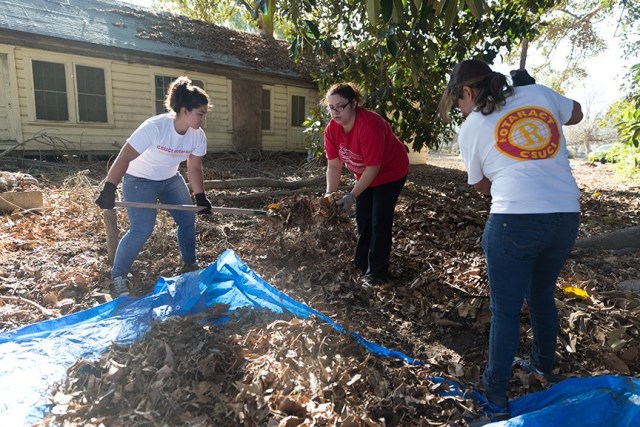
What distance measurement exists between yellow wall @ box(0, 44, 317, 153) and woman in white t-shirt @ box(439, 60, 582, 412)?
932cm

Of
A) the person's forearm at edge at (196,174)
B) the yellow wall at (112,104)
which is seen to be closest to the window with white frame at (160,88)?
the yellow wall at (112,104)

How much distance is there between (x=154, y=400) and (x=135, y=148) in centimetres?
170

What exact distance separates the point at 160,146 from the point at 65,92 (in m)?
7.77

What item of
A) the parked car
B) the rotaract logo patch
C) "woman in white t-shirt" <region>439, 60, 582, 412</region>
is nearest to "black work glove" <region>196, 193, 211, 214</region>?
"woman in white t-shirt" <region>439, 60, 582, 412</region>

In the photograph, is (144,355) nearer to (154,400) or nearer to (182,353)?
(182,353)

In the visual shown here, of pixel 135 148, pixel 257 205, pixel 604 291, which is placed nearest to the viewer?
pixel 135 148

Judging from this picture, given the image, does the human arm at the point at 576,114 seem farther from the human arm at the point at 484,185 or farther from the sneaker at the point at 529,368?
the sneaker at the point at 529,368

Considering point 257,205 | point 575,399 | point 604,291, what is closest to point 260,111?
point 257,205

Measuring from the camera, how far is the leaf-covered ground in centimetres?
189

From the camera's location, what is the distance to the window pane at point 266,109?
496 inches

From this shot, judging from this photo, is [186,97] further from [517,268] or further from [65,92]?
[65,92]

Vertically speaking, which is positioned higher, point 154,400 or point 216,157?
point 216,157

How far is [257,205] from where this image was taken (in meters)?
6.11

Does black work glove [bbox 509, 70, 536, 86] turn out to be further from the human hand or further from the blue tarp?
the human hand
